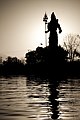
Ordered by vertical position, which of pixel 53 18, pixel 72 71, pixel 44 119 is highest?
pixel 53 18

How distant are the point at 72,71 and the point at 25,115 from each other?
56.8 meters

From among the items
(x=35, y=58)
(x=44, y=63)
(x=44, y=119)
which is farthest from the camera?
(x=35, y=58)

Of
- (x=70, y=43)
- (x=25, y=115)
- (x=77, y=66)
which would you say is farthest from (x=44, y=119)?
(x=70, y=43)

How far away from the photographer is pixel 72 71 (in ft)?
238

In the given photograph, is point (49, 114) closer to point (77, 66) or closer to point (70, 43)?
point (77, 66)

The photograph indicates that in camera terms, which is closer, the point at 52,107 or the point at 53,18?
the point at 52,107

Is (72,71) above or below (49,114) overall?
above

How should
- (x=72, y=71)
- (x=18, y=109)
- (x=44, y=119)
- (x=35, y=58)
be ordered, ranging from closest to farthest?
(x=44, y=119) < (x=18, y=109) < (x=72, y=71) < (x=35, y=58)

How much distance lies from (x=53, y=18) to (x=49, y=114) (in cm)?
6402

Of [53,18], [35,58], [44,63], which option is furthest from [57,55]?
[35,58]

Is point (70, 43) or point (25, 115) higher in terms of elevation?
point (70, 43)

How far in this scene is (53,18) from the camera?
79.4 m

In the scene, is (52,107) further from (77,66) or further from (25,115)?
(77,66)

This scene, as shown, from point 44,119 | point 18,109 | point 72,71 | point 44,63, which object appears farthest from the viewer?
point 44,63
